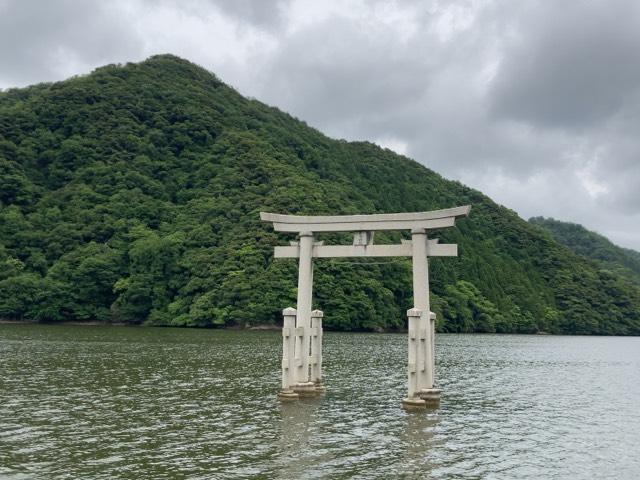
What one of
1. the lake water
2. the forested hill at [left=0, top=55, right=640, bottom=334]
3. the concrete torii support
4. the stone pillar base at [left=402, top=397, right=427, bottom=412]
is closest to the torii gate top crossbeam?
the concrete torii support

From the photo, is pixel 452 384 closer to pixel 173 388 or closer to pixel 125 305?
pixel 173 388

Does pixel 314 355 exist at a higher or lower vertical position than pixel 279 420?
higher

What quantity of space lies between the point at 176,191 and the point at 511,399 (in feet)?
275

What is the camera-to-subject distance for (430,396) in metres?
20.8

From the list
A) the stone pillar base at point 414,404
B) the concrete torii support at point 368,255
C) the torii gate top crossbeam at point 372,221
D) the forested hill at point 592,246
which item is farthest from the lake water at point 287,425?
the forested hill at point 592,246

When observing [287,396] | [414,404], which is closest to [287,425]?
[287,396]

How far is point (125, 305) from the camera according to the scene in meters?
78.2

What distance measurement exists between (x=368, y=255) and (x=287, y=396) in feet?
18.3

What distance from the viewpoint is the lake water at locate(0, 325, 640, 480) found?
1346 centimetres

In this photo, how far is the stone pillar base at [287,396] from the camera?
21.3 metres

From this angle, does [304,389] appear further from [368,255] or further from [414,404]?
[368,255]

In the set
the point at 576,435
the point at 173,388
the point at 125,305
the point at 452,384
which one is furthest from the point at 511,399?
the point at 125,305

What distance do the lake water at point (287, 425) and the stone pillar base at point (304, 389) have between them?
1.52 ft

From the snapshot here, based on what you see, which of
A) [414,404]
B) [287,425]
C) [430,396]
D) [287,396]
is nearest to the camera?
[287,425]
